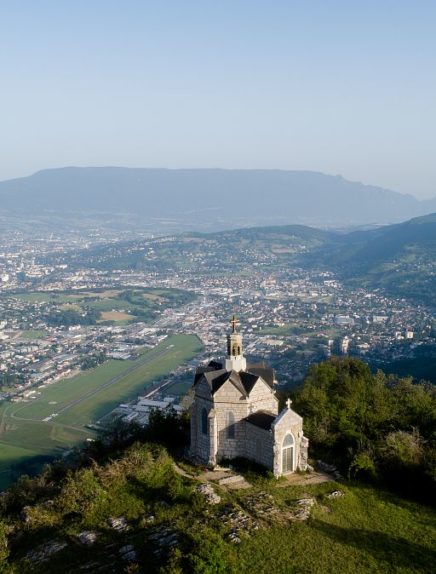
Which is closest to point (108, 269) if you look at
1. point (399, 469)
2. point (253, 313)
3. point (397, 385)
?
point (253, 313)

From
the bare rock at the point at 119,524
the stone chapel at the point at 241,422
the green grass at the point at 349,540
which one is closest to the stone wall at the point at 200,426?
the stone chapel at the point at 241,422

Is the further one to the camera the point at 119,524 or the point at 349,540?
the point at 119,524

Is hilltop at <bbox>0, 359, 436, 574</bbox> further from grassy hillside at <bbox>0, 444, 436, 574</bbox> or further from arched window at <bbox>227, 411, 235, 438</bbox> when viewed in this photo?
arched window at <bbox>227, 411, 235, 438</bbox>

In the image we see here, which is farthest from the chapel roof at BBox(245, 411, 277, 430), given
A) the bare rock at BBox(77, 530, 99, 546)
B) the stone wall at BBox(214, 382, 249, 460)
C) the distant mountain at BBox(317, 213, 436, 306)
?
the distant mountain at BBox(317, 213, 436, 306)

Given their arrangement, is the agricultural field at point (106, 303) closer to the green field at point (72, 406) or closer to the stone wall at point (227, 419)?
the green field at point (72, 406)

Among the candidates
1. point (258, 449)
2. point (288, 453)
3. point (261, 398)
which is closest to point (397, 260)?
point (261, 398)

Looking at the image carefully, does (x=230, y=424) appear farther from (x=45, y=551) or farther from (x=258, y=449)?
(x=45, y=551)

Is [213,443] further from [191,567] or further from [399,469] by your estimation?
[191,567]
